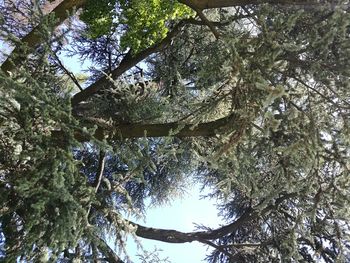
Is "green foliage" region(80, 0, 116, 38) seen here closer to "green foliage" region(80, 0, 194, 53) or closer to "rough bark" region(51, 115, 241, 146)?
"green foliage" region(80, 0, 194, 53)

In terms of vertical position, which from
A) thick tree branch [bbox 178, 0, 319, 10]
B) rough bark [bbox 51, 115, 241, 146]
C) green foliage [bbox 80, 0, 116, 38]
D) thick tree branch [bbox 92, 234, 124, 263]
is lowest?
thick tree branch [bbox 92, 234, 124, 263]

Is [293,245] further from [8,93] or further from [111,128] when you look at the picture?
[8,93]

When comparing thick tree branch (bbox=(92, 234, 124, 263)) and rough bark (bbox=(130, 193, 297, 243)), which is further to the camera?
rough bark (bbox=(130, 193, 297, 243))

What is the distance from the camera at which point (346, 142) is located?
4.97m

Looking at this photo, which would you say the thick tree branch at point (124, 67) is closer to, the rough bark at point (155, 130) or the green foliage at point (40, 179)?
the rough bark at point (155, 130)

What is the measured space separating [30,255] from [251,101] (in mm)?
2580

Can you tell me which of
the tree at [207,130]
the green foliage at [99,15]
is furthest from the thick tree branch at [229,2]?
the green foliage at [99,15]

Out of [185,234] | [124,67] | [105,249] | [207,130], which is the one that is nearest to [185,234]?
[185,234]

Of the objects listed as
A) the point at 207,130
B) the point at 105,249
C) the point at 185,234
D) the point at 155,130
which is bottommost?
the point at 105,249

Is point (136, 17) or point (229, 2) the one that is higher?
point (136, 17)

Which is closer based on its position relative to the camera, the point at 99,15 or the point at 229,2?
the point at 229,2

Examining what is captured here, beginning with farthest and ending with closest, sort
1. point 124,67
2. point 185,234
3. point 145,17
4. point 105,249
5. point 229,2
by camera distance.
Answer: point 124,67, point 185,234, point 145,17, point 229,2, point 105,249

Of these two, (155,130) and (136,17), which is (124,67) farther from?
(155,130)

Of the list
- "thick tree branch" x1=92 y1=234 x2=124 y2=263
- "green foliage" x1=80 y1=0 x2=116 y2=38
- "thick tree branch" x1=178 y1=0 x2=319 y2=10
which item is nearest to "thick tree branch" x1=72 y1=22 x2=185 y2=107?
"green foliage" x1=80 y1=0 x2=116 y2=38
